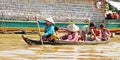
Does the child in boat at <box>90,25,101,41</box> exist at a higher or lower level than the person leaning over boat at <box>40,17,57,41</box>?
lower

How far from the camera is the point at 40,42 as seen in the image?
586 inches

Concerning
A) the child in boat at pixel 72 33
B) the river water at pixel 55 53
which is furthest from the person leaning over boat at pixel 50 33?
the child in boat at pixel 72 33

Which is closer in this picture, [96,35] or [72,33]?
[72,33]

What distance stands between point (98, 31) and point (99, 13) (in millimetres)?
6964

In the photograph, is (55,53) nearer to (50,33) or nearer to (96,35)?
(50,33)

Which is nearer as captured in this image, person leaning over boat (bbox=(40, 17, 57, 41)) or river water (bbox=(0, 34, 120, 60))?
river water (bbox=(0, 34, 120, 60))

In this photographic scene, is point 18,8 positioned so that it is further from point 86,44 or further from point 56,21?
point 86,44

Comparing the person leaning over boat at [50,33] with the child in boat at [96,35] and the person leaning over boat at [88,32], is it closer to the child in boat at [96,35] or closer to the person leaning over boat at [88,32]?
the person leaning over boat at [88,32]

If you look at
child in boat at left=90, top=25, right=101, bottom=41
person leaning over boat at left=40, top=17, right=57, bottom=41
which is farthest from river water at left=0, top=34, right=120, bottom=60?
child in boat at left=90, top=25, right=101, bottom=41

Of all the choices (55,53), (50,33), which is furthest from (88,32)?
(55,53)

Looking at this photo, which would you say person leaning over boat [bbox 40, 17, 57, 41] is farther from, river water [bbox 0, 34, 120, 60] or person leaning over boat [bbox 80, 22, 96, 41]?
person leaning over boat [bbox 80, 22, 96, 41]

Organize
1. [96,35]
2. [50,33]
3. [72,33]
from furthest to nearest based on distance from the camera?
[96,35]
[72,33]
[50,33]

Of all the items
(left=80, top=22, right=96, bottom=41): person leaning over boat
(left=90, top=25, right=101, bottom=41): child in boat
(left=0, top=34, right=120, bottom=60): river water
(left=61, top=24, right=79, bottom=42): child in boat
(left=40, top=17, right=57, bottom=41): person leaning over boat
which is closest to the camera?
(left=0, top=34, right=120, bottom=60): river water

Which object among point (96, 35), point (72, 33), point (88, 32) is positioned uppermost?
point (72, 33)
